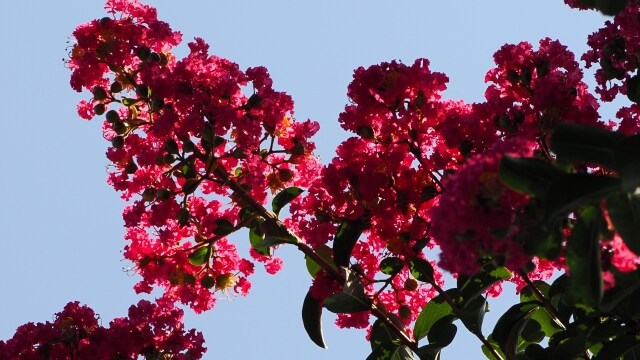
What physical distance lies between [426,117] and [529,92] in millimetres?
325

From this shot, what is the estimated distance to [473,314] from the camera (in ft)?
8.34

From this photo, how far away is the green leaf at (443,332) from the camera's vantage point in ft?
8.51

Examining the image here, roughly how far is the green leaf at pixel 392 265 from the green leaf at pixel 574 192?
1.38 m

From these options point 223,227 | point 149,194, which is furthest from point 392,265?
point 149,194

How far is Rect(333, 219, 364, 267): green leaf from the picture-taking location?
273 centimetres

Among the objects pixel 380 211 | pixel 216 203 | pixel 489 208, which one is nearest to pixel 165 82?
pixel 216 203

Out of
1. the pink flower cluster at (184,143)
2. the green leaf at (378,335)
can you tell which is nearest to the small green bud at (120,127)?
the pink flower cluster at (184,143)

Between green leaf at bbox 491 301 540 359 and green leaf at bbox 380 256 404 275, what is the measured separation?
340 millimetres

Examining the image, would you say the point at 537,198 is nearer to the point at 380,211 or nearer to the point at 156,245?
the point at 380,211

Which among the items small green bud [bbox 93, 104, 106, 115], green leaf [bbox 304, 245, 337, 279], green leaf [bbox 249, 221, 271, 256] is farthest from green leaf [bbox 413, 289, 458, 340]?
small green bud [bbox 93, 104, 106, 115]

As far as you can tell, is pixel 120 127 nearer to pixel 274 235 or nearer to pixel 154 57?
pixel 154 57

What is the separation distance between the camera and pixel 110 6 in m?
3.20

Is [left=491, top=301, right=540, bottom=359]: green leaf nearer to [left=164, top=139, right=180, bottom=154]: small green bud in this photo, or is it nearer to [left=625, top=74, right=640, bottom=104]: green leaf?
[left=625, top=74, right=640, bottom=104]: green leaf

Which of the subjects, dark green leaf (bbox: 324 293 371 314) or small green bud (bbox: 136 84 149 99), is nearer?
dark green leaf (bbox: 324 293 371 314)
